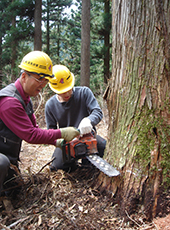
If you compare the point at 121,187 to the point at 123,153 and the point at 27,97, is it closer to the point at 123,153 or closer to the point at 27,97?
the point at 123,153

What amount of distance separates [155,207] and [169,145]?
0.59 m

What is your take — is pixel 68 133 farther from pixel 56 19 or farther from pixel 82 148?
pixel 56 19

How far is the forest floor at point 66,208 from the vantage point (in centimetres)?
171

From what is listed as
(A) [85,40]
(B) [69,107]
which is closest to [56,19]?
(A) [85,40]

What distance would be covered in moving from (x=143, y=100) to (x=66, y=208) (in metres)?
1.39

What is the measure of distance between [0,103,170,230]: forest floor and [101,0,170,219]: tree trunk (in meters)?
0.14

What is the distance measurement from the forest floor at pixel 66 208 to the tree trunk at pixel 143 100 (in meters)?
0.14

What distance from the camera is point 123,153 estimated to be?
6.44 ft

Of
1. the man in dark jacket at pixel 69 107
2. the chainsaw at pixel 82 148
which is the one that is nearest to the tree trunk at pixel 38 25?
the man in dark jacket at pixel 69 107

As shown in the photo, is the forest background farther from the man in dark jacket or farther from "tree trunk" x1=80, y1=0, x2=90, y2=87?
"tree trunk" x1=80, y1=0, x2=90, y2=87

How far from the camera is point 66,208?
1.96 m

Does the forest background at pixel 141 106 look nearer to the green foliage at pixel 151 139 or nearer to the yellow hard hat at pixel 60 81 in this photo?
the green foliage at pixel 151 139

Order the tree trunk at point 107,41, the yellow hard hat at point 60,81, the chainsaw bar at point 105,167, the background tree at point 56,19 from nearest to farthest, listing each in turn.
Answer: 1. the chainsaw bar at point 105,167
2. the yellow hard hat at point 60,81
3. the tree trunk at point 107,41
4. the background tree at point 56,19

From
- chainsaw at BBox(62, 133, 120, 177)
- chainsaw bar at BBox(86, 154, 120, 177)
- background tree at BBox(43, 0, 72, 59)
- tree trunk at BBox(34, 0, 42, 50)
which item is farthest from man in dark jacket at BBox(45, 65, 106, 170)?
background tree at BBox(43, 0, 72, 59)
